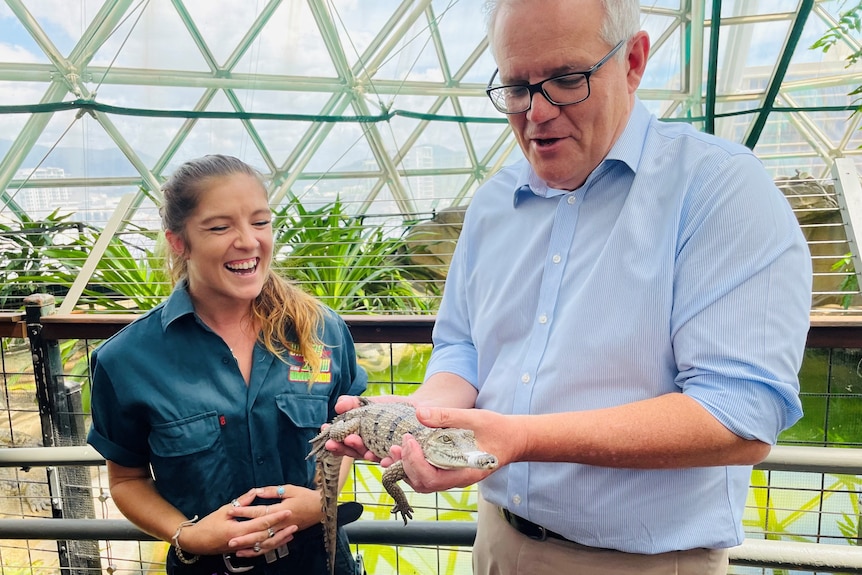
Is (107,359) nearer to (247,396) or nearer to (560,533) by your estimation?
(247,396)

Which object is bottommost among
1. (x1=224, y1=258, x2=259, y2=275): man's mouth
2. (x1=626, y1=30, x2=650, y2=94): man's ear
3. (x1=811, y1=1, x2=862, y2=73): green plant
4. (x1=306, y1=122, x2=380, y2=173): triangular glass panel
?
(x1=224, y1=258, x2=259, y2=275): man's mouth

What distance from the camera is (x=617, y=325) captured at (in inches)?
37.1

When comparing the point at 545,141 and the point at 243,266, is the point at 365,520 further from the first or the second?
the point at 545,141

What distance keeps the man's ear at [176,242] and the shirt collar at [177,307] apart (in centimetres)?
10

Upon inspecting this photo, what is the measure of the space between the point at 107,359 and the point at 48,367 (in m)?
0.92

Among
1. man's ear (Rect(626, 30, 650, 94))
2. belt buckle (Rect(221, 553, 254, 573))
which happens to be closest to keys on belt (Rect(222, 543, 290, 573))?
belt buckle (Rect(221, 553, 254, 573))

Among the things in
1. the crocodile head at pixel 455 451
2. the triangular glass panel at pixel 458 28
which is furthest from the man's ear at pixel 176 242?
the triangular glass panel at pixel 458 28

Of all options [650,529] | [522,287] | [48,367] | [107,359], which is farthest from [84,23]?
[650,529]

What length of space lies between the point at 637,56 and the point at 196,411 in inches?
45.0

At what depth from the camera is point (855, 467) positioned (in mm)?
1208

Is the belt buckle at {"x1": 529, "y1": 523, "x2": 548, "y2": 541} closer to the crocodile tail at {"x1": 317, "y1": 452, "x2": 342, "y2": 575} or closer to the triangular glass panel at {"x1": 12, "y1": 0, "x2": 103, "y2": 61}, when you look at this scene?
the crocodile tail at {"x1": 317, "y1": 452, "x2": 342, "y2": 575}

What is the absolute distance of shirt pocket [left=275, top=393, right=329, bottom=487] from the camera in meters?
1.37

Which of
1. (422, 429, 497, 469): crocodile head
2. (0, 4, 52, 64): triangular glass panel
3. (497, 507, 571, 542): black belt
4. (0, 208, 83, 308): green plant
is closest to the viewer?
(422, 429, 497, 469): crocodile head

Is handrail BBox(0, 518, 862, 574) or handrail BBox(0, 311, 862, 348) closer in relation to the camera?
handrail BBox(0, 518, 862, 574)
